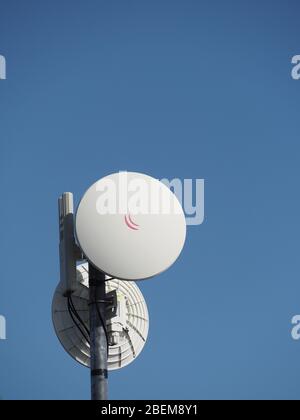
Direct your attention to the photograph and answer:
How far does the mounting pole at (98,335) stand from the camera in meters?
10.7

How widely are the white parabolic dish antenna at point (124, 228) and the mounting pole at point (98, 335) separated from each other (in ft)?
1.57

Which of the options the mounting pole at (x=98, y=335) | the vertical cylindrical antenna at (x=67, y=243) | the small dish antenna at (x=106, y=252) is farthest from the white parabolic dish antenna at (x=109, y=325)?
the mounting pole at (x=98, y=335)

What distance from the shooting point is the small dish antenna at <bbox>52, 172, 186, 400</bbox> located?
36.9ft

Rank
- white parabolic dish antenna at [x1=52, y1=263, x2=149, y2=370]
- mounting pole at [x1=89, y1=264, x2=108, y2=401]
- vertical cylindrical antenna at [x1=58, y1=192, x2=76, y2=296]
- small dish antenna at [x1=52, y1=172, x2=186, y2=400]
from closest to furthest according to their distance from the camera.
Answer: mounting pole at [x1=89, y1=264, x2=108, y2=401] < small dish antenna at [x1=52, y1=172, x2=186, y2=400] < vertical cylindrical antenna at [x1=58, y1=192, x2=76, y2=296] < white parabolic dish antenna at [x1=52, y1=263, x2=149, y2=370]

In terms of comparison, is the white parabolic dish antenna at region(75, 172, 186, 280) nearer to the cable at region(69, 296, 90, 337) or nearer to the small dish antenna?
the small dish antenna

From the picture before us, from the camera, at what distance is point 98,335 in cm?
1117

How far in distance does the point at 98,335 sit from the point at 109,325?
0.64 meters

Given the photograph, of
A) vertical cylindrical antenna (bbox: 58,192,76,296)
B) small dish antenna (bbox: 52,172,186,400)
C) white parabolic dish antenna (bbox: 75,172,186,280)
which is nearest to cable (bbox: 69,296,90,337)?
small dish antenna (bbox: 52,172,186,400)

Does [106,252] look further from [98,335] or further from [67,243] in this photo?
[98,335]

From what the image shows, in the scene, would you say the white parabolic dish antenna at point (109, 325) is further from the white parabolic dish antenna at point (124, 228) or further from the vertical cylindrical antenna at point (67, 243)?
the white parabolic dish antenna at point (124, 228)

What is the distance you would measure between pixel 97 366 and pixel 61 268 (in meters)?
A: 1.74

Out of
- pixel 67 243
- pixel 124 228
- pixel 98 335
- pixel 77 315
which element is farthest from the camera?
pixel 77 315

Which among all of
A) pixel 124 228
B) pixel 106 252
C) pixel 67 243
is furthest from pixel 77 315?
pixel 124 228
